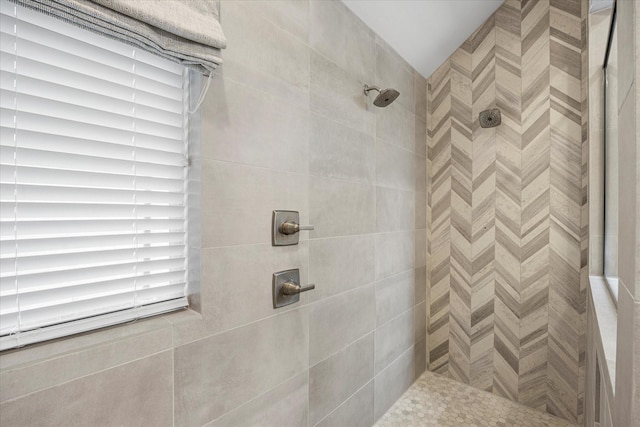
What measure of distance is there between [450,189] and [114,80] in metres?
2.05

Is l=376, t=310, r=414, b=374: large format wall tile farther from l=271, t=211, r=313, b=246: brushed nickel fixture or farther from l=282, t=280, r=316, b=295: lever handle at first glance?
l=271, t=211, r=313, b=246: brushed nickel fixture

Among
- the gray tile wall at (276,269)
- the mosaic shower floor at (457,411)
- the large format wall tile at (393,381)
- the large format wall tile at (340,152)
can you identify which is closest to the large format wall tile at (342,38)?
the gray tile wall at (276,269)

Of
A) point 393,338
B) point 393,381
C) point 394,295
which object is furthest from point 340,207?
point 393,381

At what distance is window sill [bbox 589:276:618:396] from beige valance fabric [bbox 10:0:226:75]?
4.05 ft

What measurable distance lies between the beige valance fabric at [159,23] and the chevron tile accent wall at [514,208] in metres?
1.85

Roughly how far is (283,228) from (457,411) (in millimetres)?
1651

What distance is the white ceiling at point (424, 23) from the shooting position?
1726 millimetres

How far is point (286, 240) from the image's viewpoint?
4.10ft

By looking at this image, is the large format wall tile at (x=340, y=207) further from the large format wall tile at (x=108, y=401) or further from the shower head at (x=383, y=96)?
the large format wall tile at (x=108, y=401)

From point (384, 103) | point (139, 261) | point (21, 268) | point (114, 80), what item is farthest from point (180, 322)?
point (384, 103)

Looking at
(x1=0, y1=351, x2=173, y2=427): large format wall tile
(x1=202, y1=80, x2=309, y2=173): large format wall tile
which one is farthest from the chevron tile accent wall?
(x1=0, y1=351, x2=173, y2=427): large format wall tile

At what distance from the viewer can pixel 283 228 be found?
4.00 feet

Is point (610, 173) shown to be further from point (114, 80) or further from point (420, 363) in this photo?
point (114, 80)

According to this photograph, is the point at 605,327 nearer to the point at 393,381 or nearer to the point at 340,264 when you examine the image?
the point at 340,264
